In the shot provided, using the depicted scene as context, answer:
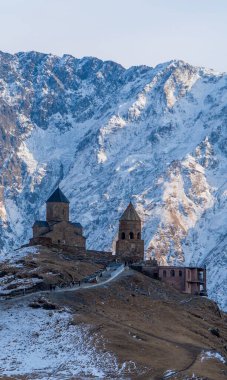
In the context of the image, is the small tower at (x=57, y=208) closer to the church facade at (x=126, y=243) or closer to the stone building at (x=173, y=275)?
the church facade at (x=126, y=243)

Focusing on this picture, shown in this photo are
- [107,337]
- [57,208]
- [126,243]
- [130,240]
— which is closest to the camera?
[107,337]

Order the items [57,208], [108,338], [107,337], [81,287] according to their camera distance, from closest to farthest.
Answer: [108,338] → [107,337] → [81,287] → [57,208]

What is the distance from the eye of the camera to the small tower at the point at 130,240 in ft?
515

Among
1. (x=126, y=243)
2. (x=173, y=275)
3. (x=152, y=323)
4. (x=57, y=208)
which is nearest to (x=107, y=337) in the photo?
(x=152, y=323)

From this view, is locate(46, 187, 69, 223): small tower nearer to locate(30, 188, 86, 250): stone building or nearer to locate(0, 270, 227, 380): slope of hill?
locate(30, 188, 86, 250): stone building

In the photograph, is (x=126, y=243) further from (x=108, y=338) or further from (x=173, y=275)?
(x=108, y=338)

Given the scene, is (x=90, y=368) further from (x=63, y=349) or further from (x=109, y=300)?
(x=109, y=300)

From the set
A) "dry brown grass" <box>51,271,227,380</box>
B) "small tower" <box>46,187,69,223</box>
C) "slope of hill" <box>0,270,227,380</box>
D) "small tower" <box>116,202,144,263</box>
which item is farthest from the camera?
"small tower" <box>46,187,69,223</box>

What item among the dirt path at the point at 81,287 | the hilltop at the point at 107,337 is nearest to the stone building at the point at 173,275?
the dirt path at the point at 81,287

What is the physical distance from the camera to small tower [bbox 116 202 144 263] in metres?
157

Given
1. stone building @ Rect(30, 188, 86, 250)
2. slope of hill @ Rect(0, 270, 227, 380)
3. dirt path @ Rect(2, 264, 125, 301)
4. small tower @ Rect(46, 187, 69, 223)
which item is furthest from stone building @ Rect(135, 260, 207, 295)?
small tower @ Rect(46, 187, 69, 223)

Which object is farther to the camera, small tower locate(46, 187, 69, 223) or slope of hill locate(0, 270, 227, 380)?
small tower locate(46, 187, 69, 223)

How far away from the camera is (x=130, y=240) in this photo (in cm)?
15875

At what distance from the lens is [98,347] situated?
91500mm
